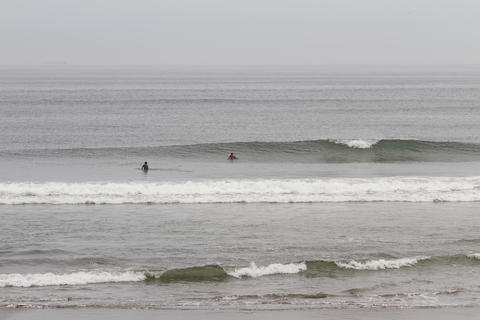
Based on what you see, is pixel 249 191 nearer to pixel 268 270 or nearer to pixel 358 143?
pixel 268 270

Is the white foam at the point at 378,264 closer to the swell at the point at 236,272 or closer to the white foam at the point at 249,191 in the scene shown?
the swell at the point at 236,272

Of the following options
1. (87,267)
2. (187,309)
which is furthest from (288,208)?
(187,309)

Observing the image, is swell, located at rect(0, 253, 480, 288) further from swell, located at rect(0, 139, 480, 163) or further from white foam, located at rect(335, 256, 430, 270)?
swell, located at rect(0, 139, 480, 163)

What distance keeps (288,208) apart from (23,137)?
94.9 ft

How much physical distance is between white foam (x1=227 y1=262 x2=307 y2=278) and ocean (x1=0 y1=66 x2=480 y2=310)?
45 millimetres

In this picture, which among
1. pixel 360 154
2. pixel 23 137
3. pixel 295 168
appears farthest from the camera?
pixel 23 137

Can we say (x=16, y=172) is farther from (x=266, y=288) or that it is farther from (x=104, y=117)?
(x=104, y=117)

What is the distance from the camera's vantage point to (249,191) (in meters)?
28.5

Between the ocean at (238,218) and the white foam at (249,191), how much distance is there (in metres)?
0.09

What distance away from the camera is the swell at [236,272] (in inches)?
656

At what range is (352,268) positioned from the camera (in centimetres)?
1781

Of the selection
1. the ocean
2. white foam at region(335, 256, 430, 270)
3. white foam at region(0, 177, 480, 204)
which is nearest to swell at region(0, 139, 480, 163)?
the ocean

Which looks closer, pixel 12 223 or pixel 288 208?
pixel 12 223

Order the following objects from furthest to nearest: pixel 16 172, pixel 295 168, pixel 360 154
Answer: pixel 360 154 < pixel 295 168 < pixel 16 172
